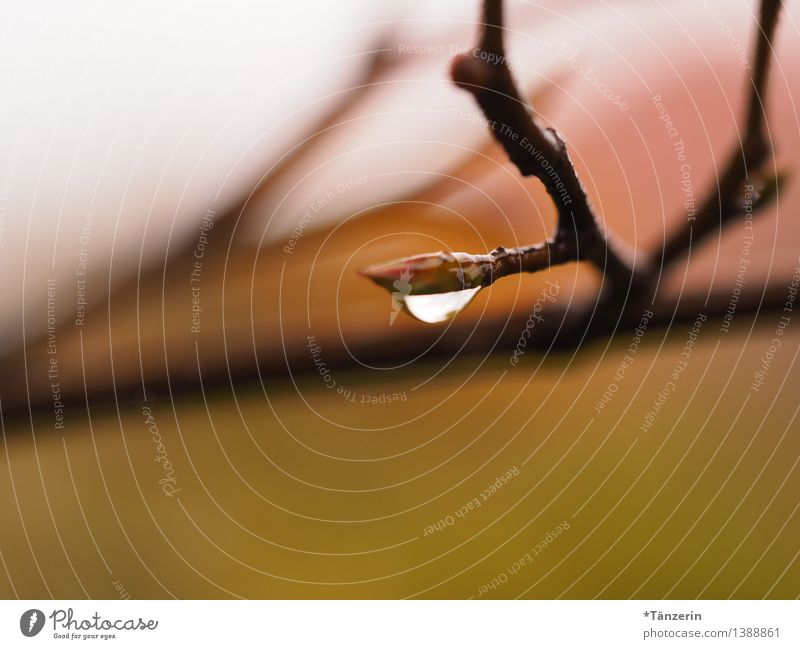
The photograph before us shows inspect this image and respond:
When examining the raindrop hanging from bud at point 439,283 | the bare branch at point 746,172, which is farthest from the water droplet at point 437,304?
the bare branch at point 746,172

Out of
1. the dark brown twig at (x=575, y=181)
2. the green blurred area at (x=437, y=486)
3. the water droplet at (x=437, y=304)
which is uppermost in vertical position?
the dark brown twig at (x=575, y=181)

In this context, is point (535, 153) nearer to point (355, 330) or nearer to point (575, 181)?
point (575, 181)

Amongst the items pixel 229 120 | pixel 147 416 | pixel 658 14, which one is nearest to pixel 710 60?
pixel 658 14

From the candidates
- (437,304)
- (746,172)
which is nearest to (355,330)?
(437,304)

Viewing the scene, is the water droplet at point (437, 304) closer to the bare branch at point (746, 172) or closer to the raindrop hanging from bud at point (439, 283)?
the raindrop hanging from bud at point (439, 283)

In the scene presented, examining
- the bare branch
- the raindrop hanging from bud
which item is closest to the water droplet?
the raindrop hanging from bud
